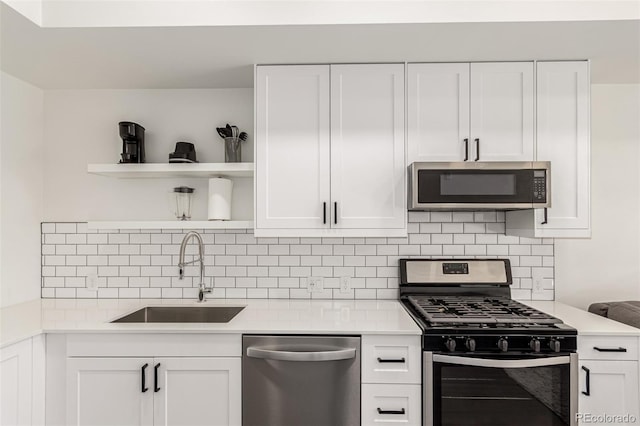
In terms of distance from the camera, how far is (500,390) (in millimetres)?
1874

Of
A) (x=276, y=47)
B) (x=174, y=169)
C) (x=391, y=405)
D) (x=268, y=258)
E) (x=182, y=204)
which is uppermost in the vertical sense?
(x=276, y=47)

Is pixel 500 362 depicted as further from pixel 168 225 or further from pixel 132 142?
pixel 132 142

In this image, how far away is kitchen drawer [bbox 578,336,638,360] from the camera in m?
1.92

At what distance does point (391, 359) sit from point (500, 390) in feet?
1.59

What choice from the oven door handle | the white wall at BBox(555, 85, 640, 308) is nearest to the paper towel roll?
the oven door handle

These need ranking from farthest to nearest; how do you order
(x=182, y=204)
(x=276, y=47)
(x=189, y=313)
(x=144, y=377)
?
(x=182, y=204) < (x=189, y=313) < (x=276, y=47) < (x=144, y=377)

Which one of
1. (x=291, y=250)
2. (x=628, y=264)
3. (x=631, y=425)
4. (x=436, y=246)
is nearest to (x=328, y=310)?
(x=291, y=250)

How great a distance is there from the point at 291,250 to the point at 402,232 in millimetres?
750

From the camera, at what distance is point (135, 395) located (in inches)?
77.6

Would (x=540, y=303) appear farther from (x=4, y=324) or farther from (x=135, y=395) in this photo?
(x=4, y=324)

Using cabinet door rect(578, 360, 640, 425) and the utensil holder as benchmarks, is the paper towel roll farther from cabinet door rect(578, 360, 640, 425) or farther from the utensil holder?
cabinet door rect(578, 360, 640, 425)

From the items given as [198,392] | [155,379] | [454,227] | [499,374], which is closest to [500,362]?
[499,374]

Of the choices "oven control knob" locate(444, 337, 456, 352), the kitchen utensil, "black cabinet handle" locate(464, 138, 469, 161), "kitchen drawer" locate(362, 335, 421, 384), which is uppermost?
"black cabinet handle" locate(464, 138, 469, 161)

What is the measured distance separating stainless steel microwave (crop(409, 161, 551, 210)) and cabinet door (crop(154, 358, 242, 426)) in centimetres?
123
